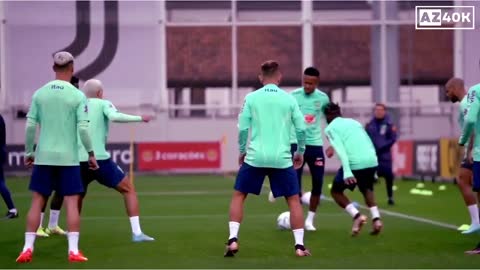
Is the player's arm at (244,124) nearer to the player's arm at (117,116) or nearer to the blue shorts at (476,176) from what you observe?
the player's arm at (117,116)

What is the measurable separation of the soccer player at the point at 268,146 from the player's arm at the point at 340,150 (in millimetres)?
1709

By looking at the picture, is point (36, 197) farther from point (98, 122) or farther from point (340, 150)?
point (340, 150)

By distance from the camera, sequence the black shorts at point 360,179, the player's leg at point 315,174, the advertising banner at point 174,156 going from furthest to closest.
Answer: the advertising banner at point 174,156 → the player's leg at point 315,174 → the black shorts at point 360,179

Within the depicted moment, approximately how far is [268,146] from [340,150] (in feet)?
7.07

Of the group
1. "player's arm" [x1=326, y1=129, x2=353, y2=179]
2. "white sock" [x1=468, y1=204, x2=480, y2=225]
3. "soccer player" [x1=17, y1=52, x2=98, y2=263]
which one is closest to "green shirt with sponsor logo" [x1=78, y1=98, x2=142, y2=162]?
"soccer player" [x1=17, y1=52, x2=98, y2=263]

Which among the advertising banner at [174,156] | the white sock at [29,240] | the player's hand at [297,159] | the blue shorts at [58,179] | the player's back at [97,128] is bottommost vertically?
the advertising banner at [174,156]

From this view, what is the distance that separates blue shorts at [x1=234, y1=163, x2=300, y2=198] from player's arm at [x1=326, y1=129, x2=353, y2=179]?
1.75m

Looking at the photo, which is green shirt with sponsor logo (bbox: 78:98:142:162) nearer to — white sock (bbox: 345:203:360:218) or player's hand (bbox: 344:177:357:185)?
player's hand (bbox: 344:177:357:185)

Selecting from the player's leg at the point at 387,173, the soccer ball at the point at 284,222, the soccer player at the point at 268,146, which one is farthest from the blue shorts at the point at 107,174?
the player's leg at the point at 387,173

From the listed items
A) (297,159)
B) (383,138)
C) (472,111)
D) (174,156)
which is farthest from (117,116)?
(174,156)

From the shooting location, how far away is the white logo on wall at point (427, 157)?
2812 centimetres

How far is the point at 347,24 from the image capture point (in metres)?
38.3

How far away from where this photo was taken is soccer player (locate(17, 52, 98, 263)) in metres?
9.71

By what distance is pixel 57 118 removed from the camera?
31.9 ft
